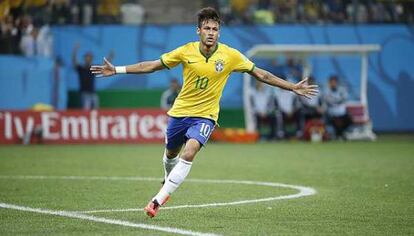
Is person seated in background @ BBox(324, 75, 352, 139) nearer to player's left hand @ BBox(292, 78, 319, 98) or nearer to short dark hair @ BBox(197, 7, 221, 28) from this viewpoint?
player's left hand @ BBox(292, 78, 319, 98)

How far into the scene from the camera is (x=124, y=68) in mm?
11031

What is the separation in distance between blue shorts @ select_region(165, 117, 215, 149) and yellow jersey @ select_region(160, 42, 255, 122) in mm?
74

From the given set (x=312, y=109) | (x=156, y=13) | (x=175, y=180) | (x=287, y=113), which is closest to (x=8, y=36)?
(x=156, y=13)

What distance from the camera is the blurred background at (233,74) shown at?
93.5 ft

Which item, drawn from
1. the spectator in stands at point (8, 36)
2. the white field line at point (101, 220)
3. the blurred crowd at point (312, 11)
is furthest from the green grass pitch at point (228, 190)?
the blurred crowd at point (312, 11)

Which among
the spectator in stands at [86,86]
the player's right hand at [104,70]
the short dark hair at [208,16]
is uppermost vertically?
the short dark hair at [208,16]

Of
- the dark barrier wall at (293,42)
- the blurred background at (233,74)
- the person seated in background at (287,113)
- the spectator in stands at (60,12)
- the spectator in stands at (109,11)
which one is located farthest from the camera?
the spectator in stands at (109,11)

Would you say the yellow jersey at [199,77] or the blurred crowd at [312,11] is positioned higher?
the yellow jersey at [199,77]

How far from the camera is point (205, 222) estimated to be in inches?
391

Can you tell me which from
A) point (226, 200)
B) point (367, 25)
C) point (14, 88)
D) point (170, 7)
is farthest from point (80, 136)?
point (226, 200)

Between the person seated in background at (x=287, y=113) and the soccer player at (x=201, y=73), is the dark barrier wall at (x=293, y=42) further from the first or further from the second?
the soccer player at (x=201, y=73)

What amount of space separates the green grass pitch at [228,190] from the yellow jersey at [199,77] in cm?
123

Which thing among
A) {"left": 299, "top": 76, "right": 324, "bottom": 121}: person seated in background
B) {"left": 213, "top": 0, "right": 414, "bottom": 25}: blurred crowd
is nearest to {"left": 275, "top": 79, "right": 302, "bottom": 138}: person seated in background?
{"left": 299, "top": 76, "right": 324, "bottom": 121}: person seated in background

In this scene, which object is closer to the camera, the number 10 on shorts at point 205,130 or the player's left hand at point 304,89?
the number 10 on shorts at point 205,130
